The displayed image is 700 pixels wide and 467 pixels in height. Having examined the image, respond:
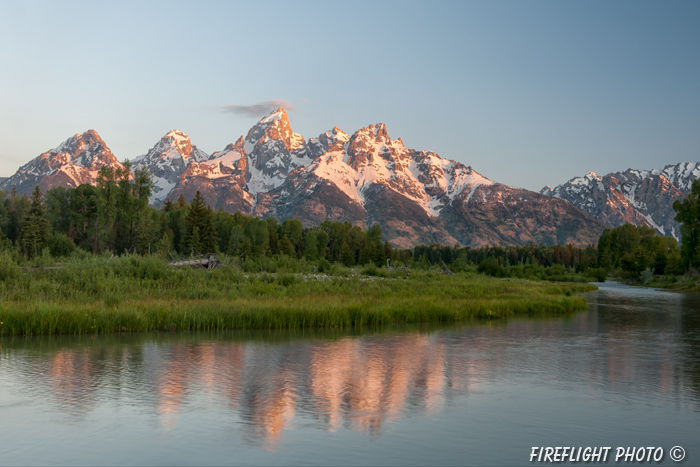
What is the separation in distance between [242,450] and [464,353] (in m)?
13.2

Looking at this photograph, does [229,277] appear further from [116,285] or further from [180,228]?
[180,228]

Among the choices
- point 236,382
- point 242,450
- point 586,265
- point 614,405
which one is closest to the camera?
point 242,450

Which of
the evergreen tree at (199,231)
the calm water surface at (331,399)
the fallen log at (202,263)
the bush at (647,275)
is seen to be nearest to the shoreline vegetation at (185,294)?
the fallen log at (202,263)

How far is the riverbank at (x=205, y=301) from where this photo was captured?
25.5 m

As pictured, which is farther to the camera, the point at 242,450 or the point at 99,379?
the point at 99,379

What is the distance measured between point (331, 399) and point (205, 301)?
18.4m

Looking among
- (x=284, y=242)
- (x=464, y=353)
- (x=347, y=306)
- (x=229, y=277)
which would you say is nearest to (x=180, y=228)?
(x=284, y=242)

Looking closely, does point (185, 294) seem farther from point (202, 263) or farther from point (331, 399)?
point (331, 399)

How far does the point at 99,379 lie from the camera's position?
16562mm

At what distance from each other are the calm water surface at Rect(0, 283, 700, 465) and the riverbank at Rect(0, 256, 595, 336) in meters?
1.62

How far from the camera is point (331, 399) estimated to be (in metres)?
14.6

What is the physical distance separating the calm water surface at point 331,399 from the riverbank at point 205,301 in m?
1.62

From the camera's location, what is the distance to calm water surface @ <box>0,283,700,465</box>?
1088cm

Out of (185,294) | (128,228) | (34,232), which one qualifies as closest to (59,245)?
(34,232)
